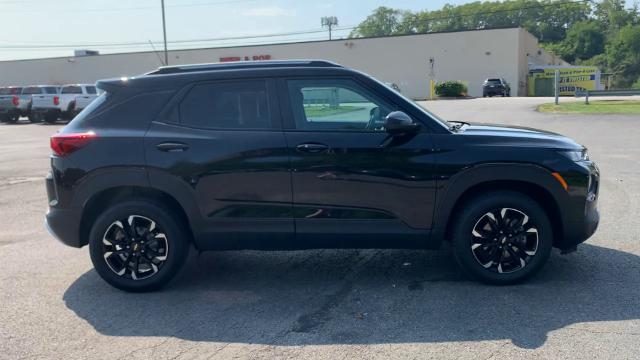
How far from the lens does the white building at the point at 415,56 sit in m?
54.6

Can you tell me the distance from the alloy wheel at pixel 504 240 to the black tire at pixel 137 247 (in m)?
2.51

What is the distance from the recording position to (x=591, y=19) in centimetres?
12762

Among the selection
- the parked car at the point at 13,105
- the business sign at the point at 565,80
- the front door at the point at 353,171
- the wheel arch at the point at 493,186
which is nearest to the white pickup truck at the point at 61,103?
the parked car at the point at 13,105

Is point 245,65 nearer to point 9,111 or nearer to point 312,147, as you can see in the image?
point 312,147

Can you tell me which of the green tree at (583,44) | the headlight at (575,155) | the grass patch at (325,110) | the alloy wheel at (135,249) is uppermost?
the green tree at (583,44)

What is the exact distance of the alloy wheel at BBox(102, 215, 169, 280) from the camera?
16.2ft

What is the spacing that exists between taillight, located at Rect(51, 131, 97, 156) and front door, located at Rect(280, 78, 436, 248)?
5.51 ft

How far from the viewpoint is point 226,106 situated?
16.3 feet

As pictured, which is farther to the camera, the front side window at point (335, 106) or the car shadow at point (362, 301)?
the front side window at point (335, 106)

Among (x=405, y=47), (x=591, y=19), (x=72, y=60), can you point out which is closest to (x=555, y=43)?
(x=591, y=19)

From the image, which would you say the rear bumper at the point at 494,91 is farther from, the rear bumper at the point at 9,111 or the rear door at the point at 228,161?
the rear door at the point at 228,161

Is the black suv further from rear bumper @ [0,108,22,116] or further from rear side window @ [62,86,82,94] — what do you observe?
rear bumper @ [0,108,22,116]

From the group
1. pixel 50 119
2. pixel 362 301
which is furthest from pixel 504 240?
pixel 50 119

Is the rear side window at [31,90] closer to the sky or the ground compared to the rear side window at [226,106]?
closer to the sky
